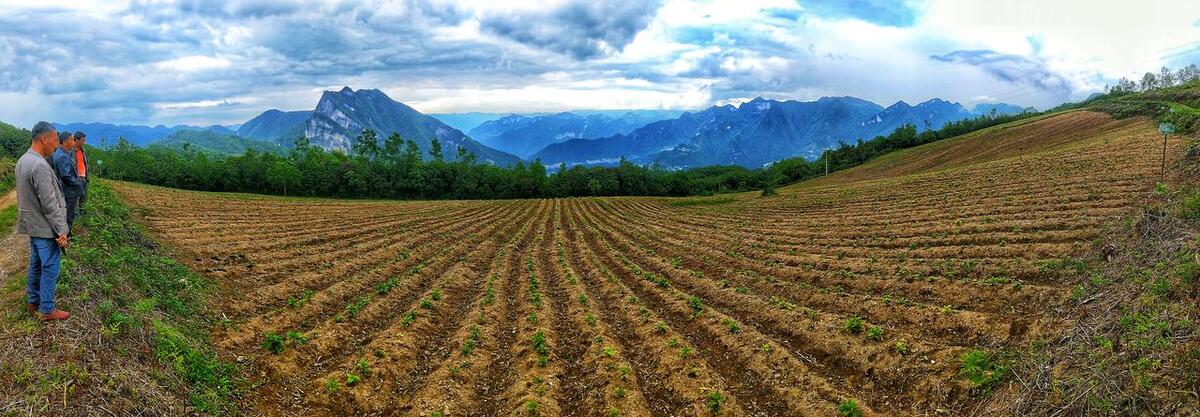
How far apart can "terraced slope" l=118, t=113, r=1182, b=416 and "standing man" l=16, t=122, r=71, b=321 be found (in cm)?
348

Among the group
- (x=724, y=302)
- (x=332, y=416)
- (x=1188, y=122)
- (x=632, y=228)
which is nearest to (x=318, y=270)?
(x=332, y=416)

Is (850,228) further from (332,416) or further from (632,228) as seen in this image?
(332,416)

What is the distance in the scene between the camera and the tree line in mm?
89812

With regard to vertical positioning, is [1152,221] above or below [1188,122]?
below

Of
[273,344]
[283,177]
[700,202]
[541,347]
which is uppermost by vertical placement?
[283,177]

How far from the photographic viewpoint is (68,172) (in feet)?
33.1

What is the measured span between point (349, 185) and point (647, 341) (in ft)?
305

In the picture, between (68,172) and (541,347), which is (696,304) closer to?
(541,347)

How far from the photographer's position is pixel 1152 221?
14.7 m

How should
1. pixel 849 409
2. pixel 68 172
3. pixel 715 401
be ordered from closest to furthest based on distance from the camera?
pixel 849 409
pixel 715 401
pixel 68 172

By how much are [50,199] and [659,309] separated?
45.2 feet

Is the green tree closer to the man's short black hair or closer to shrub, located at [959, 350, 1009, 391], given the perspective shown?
the man's short black hair

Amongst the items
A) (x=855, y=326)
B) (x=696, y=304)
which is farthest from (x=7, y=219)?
(x=855, y=326)

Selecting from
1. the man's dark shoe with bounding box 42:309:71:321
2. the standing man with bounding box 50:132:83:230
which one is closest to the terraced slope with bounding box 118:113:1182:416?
the man's dark shoe with bounding box 42:309:71:321
